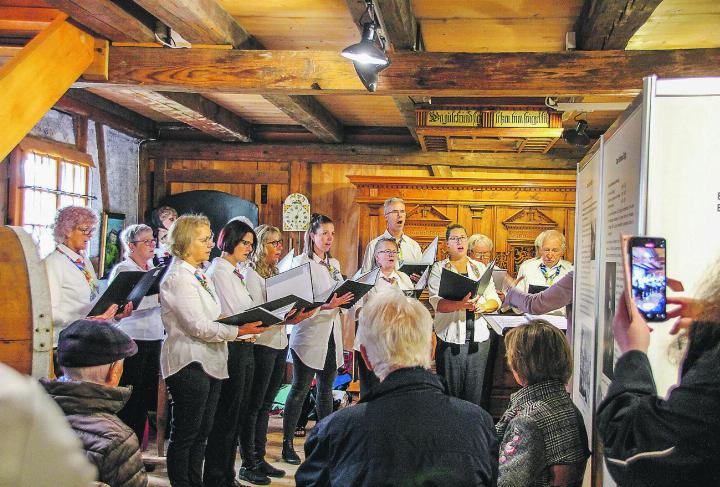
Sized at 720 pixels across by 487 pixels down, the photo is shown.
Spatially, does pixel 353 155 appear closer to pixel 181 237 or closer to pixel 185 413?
pixel 181 237

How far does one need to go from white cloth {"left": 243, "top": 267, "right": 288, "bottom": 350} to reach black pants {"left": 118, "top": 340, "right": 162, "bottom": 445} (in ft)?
2.65

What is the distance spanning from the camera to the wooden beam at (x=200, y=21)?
343 cm

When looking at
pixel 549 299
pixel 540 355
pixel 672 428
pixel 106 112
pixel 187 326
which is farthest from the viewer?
pixel 106 112

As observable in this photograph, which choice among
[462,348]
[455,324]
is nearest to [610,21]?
[455,324]

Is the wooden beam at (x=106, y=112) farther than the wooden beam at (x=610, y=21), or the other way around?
the wooden beam at (x=106, y=112)

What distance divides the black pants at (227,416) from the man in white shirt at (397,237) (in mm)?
1691

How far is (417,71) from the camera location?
4133 mm

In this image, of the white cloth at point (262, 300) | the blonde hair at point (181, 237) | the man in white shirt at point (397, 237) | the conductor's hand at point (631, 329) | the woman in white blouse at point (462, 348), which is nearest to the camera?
the conductor's hand at point (631, 329)

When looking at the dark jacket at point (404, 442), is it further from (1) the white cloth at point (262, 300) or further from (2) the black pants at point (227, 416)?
(1) the white cloth at point (262, 300)

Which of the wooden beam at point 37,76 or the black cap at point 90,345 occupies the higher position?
the wooden beam at point 37,76

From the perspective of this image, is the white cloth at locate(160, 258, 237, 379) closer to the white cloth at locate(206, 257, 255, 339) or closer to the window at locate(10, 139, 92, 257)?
the white cloth at locate(206, 257, 255, 339)

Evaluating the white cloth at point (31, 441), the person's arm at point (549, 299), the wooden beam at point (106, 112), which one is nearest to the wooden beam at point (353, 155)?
the wooden beam at point (106, 112)

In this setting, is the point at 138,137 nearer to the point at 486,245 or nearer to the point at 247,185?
the point at 247,185

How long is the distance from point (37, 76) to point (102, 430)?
2368 mm
